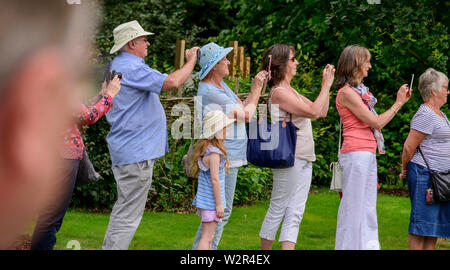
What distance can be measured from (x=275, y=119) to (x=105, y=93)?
1.79 m

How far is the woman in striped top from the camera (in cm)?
472

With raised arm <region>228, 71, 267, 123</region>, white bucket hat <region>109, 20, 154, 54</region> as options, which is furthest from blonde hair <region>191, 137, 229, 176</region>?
white bucket hat <region>109, 20, 154, 54</region>

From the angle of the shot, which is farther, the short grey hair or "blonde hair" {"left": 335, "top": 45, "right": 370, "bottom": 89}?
the short grey hair

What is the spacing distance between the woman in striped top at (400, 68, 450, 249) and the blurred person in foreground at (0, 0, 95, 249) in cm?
459

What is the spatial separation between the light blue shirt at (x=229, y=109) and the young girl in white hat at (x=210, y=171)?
0.48 ft

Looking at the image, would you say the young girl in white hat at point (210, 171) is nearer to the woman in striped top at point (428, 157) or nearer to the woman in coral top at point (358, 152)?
the woman in coral top at point (358, 152)

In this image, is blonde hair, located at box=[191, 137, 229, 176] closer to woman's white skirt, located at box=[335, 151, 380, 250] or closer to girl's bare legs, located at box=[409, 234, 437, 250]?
woman's white skirt, located at box=[335, 151, 380, 250]

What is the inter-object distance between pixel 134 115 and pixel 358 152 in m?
1.80

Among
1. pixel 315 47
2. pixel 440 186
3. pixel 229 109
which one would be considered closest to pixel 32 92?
pixel 229 109

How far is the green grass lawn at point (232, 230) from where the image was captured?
588 cm

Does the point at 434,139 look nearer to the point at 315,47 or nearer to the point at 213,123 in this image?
the point at 213,123

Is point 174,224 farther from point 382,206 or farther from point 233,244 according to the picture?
point 382,206

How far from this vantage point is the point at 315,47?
11281mm

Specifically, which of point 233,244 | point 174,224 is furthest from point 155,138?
point 174,224
